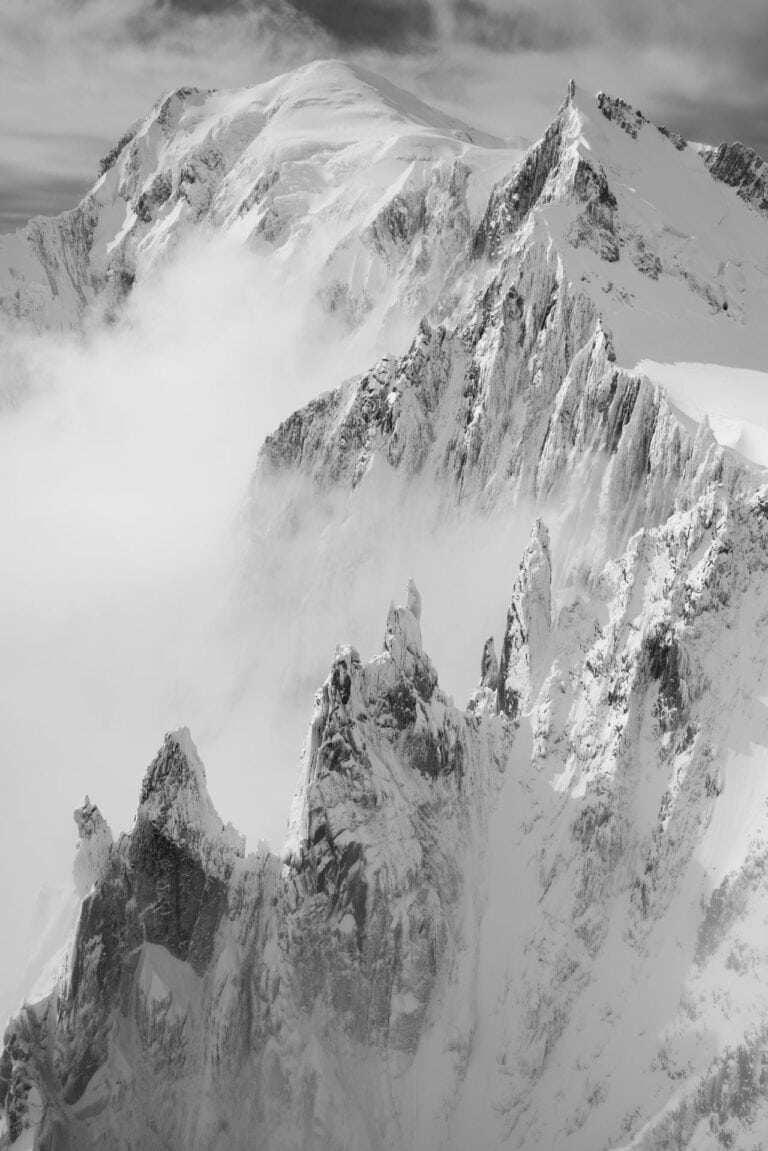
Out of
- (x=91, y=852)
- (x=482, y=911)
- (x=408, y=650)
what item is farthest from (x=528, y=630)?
(x=91, y=852)

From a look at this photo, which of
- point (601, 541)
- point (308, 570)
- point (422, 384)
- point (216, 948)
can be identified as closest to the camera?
point (216, 948)

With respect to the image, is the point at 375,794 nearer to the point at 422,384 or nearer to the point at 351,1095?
the point at 351,1095

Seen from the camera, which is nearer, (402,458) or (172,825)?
(172,825)

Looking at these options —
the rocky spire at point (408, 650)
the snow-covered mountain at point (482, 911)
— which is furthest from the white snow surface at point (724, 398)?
the rocky spire at point (408, 650)

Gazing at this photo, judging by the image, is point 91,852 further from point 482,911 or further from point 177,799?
point 482,911

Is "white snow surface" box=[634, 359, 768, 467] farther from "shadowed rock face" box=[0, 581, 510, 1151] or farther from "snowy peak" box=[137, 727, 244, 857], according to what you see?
"snowy peak" box=[137, 727, 244, 857]

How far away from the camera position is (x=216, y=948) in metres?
74.0

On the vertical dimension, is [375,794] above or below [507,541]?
below

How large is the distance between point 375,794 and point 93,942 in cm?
2461

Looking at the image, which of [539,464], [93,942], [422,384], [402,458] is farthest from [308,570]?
[93,942]

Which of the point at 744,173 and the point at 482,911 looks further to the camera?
the point at 744,173

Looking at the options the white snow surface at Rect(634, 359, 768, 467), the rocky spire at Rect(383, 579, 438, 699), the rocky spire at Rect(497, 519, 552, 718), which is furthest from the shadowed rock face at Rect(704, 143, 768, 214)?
the rocky spire at Rect(383, 579, 438, 699)

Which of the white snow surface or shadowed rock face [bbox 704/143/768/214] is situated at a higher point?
shadowed rock face [bbox 704/143/768/214]

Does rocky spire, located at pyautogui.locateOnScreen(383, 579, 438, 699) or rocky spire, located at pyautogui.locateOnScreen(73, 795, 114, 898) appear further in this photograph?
rocky spire, located at pyautogui.locateOnScreen(383, 579, 438, 699)
